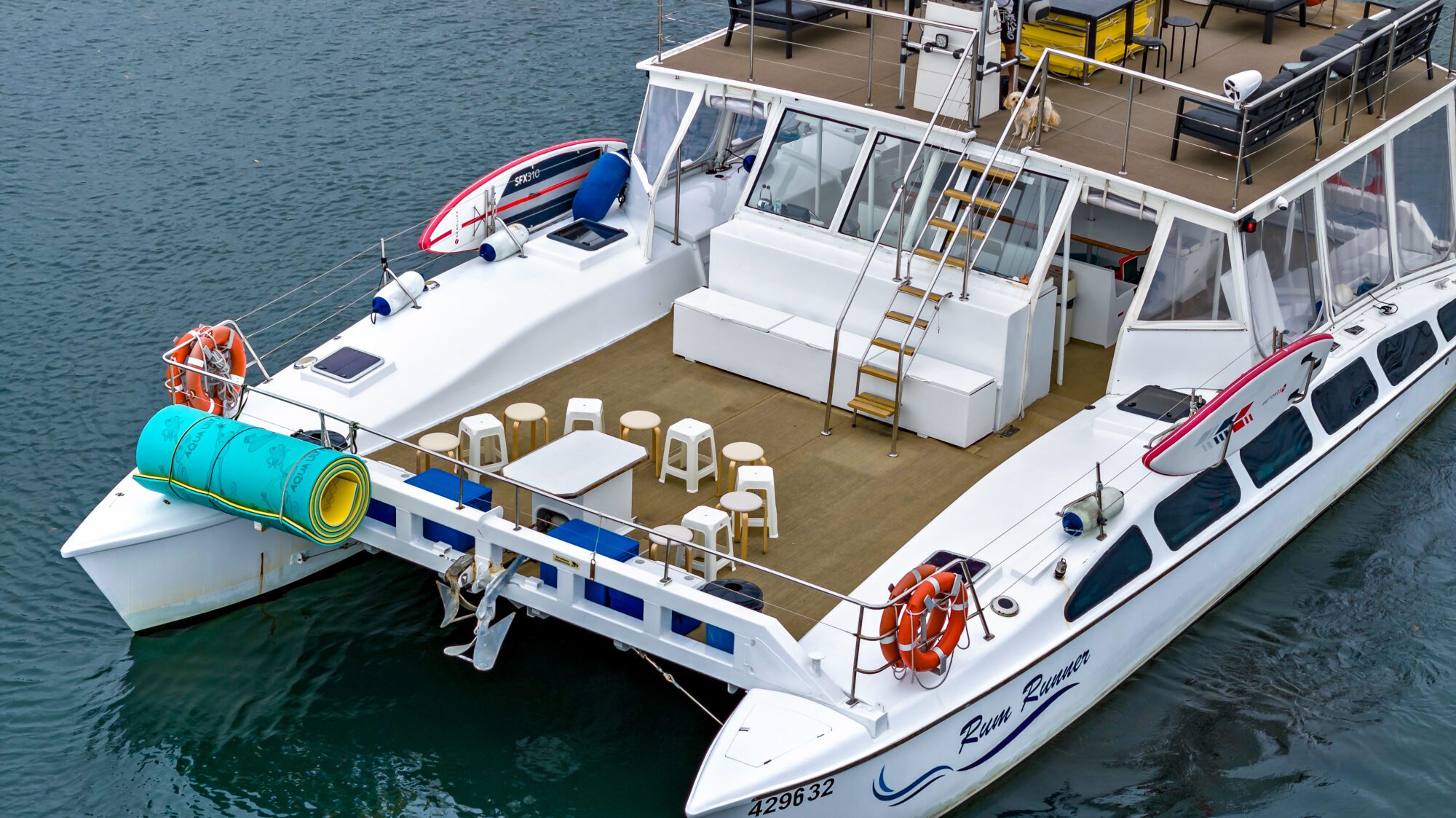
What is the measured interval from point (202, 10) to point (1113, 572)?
1876cm

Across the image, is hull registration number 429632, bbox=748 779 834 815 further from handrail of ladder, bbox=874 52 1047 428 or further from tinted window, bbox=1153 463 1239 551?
handrail of ladder, bbox=874 52 1047 428

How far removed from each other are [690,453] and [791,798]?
352 centimetres

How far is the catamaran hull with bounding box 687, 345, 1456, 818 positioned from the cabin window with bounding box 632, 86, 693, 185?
5.96m

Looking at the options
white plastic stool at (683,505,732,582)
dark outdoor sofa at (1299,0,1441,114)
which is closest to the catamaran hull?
white plastic stool at (683,505,732,582)

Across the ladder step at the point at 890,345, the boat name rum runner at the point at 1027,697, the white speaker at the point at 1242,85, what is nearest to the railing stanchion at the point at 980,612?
the boat name rum runner at the point at 1027,697

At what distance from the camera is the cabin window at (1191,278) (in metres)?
13.6

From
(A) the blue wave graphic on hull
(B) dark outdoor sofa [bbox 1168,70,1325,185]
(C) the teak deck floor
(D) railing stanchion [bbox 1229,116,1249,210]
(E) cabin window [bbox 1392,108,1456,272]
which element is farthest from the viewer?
(E) cabin window [bbox 1392,108,1456,272]

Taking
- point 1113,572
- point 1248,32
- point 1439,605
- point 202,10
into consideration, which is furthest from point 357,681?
point 202,10

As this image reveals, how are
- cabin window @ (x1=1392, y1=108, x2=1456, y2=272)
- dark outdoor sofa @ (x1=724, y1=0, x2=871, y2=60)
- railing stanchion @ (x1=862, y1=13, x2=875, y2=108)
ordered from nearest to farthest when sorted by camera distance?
1. railing stanchion @ (x1=862, y1=13, x2=875, y2=108)
2. cabin window @ (x1=1392, y1=108, x2=1456, y2=272)
3. dark outdoor sofa @ (x1=724, y1=0, x2=871, y2=60)

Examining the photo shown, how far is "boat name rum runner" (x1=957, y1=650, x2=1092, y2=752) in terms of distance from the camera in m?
11.6

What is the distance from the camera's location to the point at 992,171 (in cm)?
1453

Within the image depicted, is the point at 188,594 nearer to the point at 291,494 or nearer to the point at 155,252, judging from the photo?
the point at 291,494

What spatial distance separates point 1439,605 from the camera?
1438 cm

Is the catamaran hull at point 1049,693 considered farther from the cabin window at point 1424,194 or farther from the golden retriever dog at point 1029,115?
the golden retriever dog at point 1029,115
